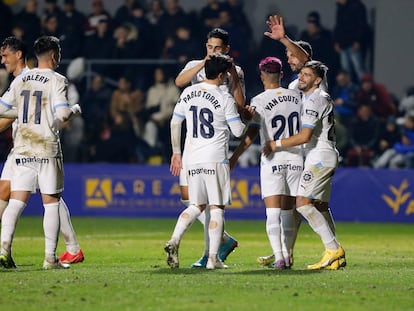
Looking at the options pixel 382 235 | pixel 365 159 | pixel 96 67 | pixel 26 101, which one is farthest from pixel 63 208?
pixel 96 67

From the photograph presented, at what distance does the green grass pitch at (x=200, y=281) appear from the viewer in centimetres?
794

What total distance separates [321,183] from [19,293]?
11.7 feet

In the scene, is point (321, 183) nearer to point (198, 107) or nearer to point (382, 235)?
point (198, 107)

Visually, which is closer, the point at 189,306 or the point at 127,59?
the point at 189,306

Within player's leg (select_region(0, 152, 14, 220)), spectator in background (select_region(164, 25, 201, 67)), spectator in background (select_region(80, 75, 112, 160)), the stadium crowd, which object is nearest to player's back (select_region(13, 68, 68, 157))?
player's leg (select_region(0, 152, 14, 220))

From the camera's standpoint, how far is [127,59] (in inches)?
939

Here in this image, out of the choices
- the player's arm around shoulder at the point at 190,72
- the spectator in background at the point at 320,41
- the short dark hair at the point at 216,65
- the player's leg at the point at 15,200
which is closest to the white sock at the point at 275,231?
the short dark hair at the point at 216,65

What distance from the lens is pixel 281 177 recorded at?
1062 cm

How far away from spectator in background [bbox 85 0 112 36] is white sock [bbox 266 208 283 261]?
47.1 feet

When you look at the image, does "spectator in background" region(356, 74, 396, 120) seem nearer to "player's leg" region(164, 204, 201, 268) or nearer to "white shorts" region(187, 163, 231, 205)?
"white shorts" region(187, 163, 231, 205)

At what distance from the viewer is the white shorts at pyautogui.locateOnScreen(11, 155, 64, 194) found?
1045 centimetres

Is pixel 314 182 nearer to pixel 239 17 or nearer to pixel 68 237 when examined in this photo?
pixel 68 237

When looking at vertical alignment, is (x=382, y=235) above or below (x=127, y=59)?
below

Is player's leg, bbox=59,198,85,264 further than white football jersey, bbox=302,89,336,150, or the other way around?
player's leg, bbox=59,198,85,264
